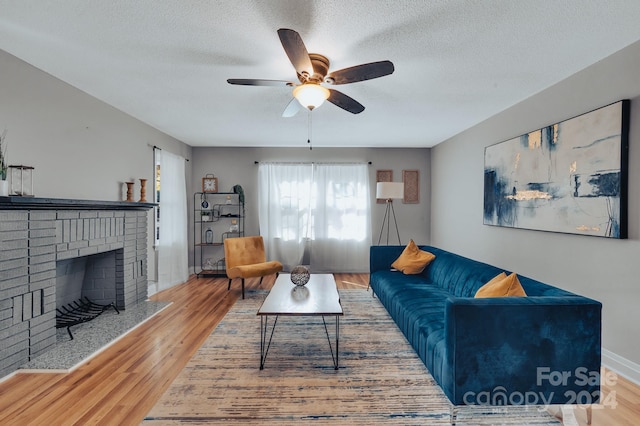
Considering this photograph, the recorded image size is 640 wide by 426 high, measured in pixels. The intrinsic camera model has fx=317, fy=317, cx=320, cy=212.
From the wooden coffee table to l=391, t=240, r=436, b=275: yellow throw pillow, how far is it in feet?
Answer: 3.39

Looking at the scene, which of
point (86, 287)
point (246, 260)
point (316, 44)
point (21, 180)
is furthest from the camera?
point (246, 260)

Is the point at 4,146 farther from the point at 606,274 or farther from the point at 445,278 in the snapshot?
the point at 606,274

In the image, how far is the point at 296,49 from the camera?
1.83 meters

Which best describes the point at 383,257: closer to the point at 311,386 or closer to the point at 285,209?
the point at 285,209

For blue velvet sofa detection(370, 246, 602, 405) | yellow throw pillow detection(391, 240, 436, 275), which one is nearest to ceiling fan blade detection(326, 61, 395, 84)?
blue velvet sofa detection(370, 246, 602, 405)

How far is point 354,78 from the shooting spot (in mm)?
2182

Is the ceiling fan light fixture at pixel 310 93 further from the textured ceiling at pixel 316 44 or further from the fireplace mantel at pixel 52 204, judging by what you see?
the fireplace mantel at pixel 52 204

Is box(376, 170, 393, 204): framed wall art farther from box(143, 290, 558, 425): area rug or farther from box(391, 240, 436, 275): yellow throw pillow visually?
box(143, 290, 558, 425): area rug

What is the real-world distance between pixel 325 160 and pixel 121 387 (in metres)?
4.63

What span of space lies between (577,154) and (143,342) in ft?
13.3

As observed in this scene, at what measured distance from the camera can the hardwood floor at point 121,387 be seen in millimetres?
1845

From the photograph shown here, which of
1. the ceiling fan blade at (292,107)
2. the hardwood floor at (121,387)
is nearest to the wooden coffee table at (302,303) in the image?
the hardwood floor at (121,387)

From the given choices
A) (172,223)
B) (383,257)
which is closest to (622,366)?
(383,257)

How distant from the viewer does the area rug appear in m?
1.84
